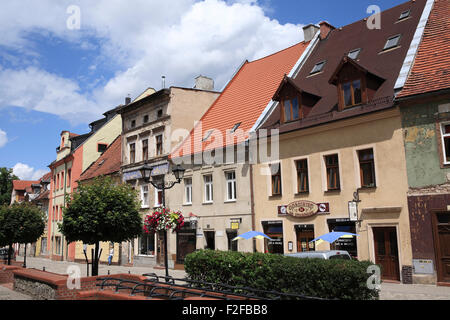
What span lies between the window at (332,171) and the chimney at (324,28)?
31.6ft

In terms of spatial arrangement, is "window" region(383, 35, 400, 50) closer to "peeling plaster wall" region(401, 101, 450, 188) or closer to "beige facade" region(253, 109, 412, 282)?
"beige facade" region(253, 109, 412, 282)

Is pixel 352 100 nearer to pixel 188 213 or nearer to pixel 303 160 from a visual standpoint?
pixel 303 160

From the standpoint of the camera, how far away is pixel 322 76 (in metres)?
21.1

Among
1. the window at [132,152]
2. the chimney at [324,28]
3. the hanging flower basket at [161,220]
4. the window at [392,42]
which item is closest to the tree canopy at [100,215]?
the hanging flower basket at [161,220]

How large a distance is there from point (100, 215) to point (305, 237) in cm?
903

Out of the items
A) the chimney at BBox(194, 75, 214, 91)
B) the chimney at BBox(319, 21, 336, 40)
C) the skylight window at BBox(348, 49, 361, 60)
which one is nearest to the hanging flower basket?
the skylight window at BBox(348, 49, 361, 60)

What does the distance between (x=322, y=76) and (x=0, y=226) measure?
21789 mm

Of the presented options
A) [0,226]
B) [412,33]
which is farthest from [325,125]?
[0,226]

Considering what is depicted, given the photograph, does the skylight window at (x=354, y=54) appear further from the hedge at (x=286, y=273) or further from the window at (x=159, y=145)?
the window at (x=159, y=145)

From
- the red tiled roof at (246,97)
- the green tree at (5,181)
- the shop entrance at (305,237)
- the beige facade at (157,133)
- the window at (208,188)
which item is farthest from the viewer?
the green tree at (5,181)

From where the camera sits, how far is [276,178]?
2041cm

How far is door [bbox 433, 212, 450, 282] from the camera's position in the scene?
14.4 metres

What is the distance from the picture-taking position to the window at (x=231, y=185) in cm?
2283

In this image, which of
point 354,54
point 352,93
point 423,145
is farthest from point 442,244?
point 354,54
